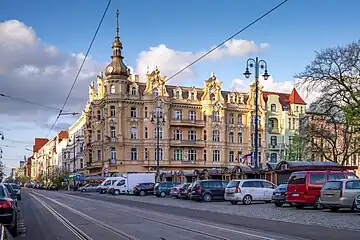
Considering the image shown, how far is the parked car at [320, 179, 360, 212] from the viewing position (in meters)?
24.8

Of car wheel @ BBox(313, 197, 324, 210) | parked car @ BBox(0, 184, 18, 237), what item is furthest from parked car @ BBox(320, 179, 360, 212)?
parked car @ BBox(0, 184, 18, 237)

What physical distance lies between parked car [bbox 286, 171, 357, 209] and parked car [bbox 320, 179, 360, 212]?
63.8 inches

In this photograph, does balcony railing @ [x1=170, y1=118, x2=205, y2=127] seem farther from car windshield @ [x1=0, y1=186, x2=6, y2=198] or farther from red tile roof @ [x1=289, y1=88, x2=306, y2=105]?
car windshield @ [x1=0, y1=186, x2=6, y2=198]

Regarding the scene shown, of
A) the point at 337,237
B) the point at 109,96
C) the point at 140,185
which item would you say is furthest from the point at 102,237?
the point at 109,96

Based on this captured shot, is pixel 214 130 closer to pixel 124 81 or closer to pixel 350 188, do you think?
pixel 124 81

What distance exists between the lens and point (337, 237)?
15320 millimetres

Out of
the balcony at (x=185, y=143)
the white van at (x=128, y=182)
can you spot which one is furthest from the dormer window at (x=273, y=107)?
the white van at (x=128, y=182)

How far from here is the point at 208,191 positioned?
41.4 m

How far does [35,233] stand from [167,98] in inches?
2885

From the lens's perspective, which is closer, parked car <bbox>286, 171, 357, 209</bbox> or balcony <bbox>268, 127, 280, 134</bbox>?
parked car <bbox>286, 171, 357, 209</bbox>

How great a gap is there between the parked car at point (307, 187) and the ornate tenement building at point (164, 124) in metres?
58.2

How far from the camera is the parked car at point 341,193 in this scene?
2484 centimetres

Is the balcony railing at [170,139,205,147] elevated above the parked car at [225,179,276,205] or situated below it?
above

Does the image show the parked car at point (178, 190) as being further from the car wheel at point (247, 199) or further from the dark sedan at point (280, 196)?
the dark sedan at point (280, 196)
